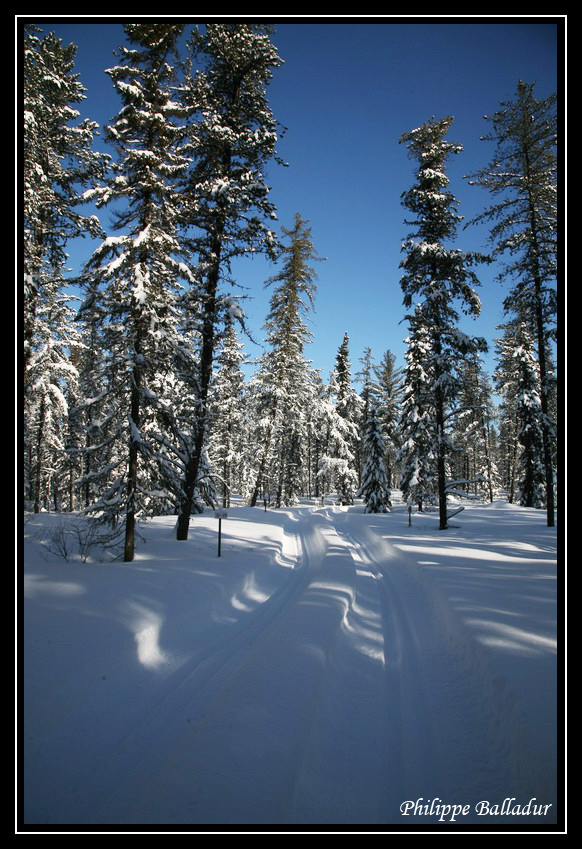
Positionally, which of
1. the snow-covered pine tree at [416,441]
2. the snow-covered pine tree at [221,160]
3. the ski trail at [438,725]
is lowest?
the ski trail at [438,725]

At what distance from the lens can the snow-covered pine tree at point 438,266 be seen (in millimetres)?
15617

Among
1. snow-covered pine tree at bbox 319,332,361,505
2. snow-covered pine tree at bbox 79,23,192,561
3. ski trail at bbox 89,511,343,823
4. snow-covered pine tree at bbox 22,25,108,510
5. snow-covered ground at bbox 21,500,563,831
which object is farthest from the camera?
snow-covered pine tree at bbox 319,332,361,505

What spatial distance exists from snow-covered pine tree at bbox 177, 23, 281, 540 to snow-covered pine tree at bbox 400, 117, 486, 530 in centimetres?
→ 794

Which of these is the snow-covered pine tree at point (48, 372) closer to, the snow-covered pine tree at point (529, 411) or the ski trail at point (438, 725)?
the ski trail at point (438, 725)

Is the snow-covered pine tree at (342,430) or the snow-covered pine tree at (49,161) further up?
the snow-covered pine tree at (49,161)

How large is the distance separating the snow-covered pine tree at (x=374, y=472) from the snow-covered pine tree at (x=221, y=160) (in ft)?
72.6

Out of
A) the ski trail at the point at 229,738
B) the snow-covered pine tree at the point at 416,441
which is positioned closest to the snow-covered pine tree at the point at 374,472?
the snow-covered pine tree at the point at 416,441

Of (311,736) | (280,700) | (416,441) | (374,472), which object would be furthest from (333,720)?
(374,472)

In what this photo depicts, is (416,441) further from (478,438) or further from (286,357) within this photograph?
(478,438)

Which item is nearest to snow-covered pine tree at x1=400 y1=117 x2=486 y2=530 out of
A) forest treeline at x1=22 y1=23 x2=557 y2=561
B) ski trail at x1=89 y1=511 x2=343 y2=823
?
forest treeline at x1=22 y1=23 x2=557 y2=561

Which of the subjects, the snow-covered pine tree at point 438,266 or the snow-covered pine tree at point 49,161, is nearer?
the snow-covered pine tree at point 49,161
